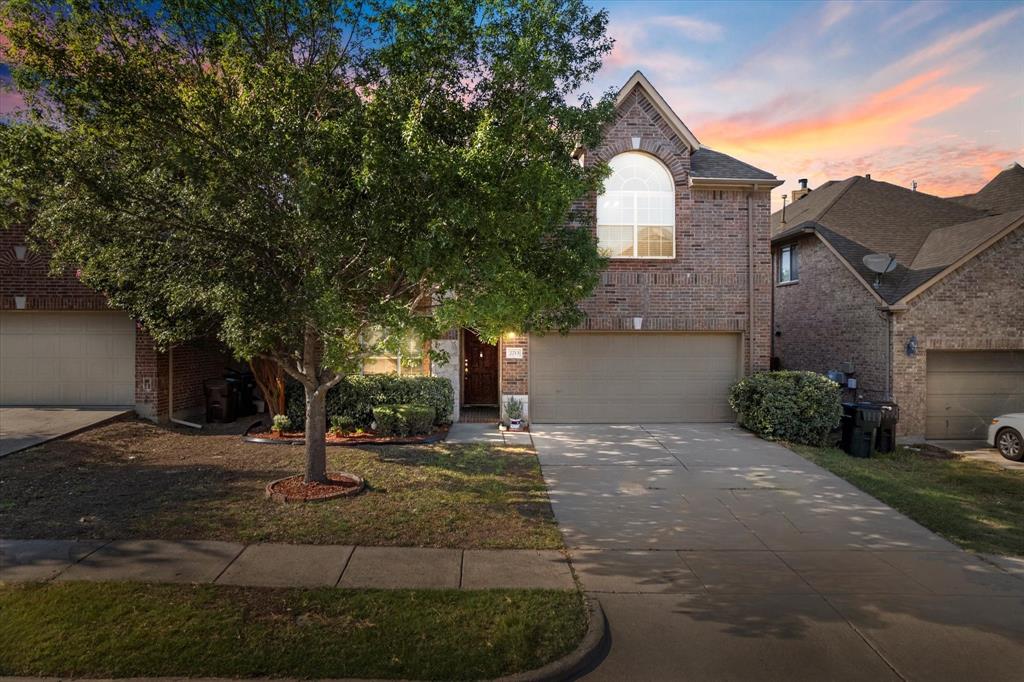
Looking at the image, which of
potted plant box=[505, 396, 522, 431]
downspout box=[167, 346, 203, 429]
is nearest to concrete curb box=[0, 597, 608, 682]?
potted plant box=[505, 396, 522, 431]

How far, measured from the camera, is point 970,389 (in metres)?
12.8

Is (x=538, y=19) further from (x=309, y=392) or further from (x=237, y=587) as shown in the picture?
(x=237, y=587)

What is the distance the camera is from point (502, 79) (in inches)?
270

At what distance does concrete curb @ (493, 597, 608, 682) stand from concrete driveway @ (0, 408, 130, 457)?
9844 millimetres

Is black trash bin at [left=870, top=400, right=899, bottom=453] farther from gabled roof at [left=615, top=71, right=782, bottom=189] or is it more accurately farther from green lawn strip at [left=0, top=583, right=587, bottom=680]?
green lawn strip at [left=0, top=583, right=587, bottom=680]

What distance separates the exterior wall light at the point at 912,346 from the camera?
1234 cm

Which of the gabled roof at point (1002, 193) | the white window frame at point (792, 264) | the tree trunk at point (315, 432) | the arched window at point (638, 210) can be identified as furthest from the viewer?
the white window frame at point (792, 264)

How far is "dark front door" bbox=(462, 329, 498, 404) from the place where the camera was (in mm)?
15445

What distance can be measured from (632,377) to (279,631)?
10254 mm

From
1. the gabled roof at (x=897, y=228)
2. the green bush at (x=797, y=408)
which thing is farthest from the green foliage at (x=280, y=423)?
the gabled roof at (x=897, y=228)

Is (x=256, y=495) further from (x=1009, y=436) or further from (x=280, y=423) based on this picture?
(x=1009, y=436)

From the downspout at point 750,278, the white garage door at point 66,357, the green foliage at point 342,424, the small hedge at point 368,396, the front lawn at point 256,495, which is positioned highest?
the downspout at point 750,278

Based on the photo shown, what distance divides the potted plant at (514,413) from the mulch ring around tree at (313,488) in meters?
4.82

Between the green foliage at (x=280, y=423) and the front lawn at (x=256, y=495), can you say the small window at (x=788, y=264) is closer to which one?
the front lawn at (x=256, y=495)
